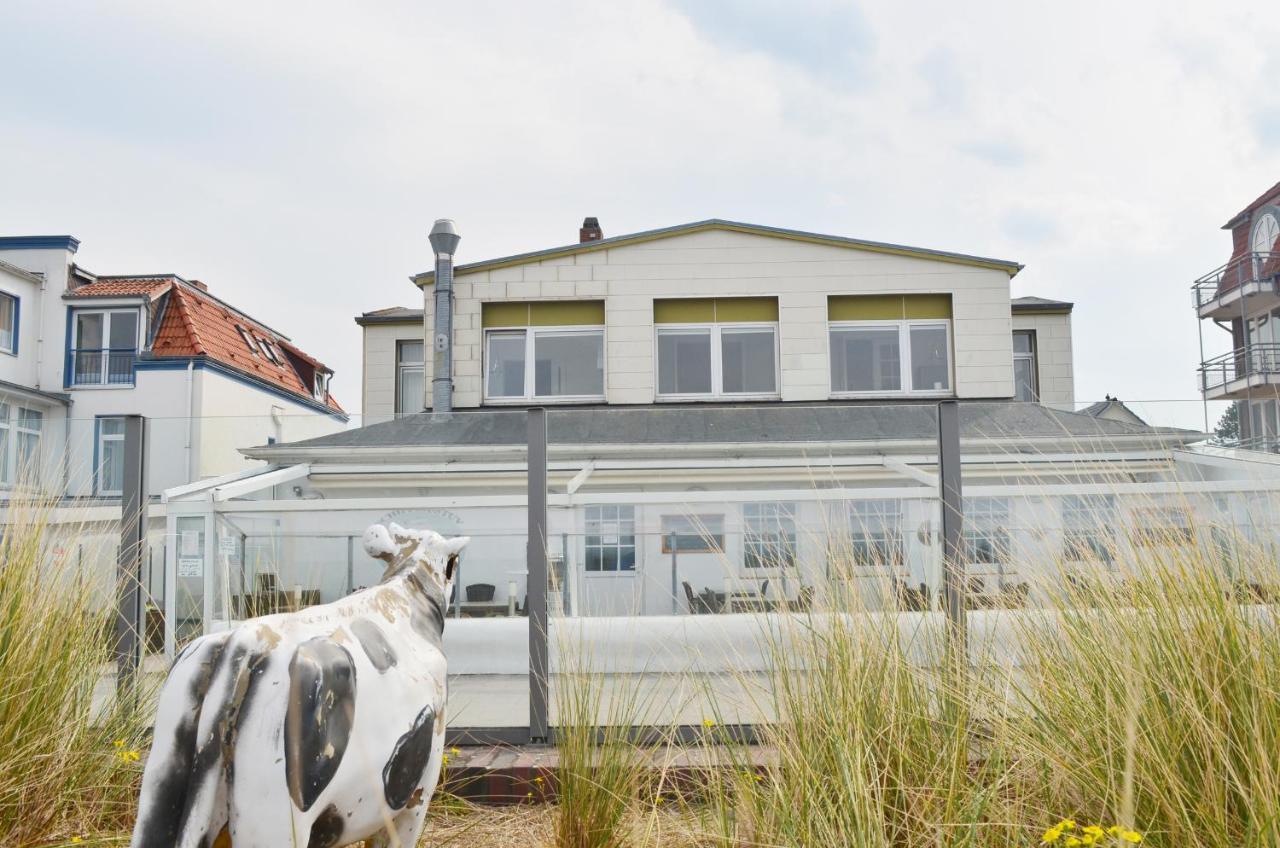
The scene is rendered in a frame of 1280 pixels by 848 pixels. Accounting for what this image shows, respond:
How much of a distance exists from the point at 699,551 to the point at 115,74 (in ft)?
15.5

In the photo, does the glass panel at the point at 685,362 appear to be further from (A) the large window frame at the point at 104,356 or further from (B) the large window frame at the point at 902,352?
(A) the large window frame at the point at 104,356

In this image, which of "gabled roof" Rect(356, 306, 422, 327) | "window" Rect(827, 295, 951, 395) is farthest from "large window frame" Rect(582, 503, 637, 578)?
"gabled roof" Rect(356, 306, 422, 327)

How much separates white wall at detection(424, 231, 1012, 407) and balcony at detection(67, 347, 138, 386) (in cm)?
908

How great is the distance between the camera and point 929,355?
11836 mm

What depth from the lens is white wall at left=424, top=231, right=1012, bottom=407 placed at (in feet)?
38.2

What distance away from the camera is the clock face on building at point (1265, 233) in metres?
24.2

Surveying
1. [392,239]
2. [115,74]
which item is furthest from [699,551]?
[392,239]

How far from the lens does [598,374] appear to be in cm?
1195

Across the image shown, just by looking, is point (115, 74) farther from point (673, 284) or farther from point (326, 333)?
point (326, 333)

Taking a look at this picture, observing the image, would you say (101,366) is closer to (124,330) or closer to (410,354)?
(124,330)

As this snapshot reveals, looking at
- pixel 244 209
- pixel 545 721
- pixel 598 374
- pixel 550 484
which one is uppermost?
pixel 244 209

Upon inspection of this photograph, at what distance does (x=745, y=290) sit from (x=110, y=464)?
8591 millimetres

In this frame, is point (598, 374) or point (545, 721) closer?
point (545, 721)

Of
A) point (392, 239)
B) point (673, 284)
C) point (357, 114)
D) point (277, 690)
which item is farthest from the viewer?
point (392, 239)
